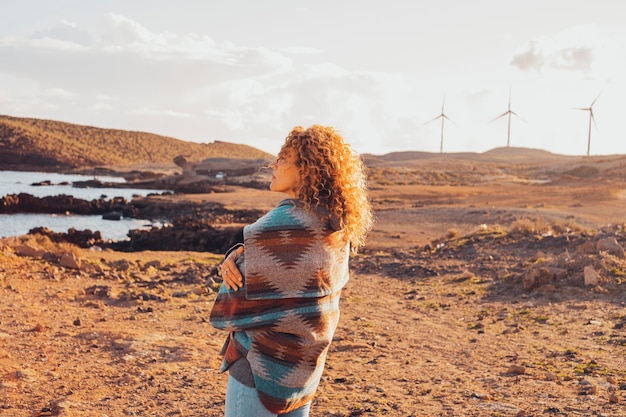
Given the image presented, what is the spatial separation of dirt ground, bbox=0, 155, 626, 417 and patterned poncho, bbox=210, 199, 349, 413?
305cm

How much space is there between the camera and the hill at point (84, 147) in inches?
4441

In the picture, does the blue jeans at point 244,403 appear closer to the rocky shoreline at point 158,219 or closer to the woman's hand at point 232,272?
the woman's hand at point 232,272

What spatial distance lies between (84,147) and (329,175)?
13439 cm

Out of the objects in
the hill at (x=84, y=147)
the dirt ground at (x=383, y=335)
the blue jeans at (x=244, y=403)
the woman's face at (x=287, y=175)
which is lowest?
the dirt ground at (x=383, y=335)

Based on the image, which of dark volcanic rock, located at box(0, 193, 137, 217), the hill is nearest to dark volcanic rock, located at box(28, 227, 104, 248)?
dark volcanic rock, located at box(0, 193, 137, 217)

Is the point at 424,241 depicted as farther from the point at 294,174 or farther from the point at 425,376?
the point at 294,174

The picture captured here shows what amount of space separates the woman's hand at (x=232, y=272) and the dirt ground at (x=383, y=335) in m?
3.18

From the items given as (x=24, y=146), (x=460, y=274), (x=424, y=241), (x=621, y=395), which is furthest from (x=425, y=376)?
(x=24, y=146)

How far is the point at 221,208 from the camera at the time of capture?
35094 mm

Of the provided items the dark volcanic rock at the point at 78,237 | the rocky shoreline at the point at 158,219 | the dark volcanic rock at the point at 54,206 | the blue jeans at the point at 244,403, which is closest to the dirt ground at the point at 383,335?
the blue jeans at the point at 244,403

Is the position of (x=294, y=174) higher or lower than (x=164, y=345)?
higher

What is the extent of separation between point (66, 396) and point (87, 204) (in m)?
37.1

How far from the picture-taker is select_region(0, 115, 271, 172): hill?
113 meters

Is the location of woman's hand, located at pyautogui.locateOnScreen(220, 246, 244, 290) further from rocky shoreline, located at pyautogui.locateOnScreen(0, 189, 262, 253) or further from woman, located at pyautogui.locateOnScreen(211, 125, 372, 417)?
rocky shoreline, located at pyautogui.locateOnScreen(0, 189, 262, 253)
